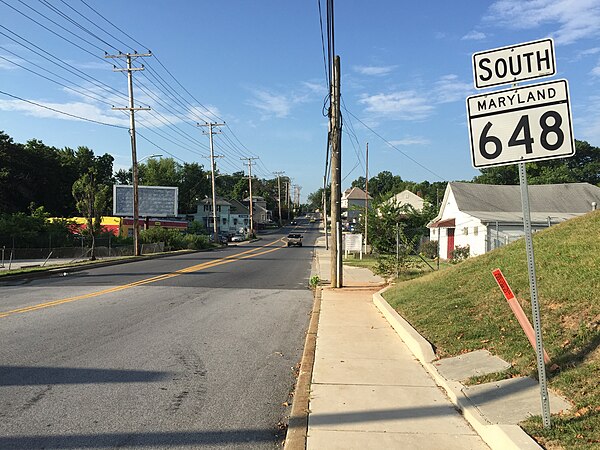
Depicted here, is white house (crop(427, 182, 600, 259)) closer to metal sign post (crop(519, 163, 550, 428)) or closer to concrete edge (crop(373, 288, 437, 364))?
concrete edge (crop(373, 288, 437, 364))

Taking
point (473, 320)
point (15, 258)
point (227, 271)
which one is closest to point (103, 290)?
point (227, 271)

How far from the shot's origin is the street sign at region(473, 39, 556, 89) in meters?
4.45

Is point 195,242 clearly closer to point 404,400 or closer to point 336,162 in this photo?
point 336,162

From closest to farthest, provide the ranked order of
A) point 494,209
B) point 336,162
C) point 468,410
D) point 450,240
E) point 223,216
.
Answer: point 468,410 < point 336,162 < point 494,209 < point 450,240 < point 223,216

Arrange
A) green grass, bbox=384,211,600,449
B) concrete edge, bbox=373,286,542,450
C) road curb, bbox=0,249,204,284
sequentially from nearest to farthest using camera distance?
concrete edge, bbox=373,286,542,450 → green grass, bbox=384,211,600,449 → road curb, bbox=0,249,204,284

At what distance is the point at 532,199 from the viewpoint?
39.5 meters

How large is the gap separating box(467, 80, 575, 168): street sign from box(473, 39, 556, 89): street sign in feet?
0.53

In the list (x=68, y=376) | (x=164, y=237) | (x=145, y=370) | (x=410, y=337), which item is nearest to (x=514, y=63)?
(x=410, y=337)

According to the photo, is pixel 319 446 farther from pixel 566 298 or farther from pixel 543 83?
pixel 566 298

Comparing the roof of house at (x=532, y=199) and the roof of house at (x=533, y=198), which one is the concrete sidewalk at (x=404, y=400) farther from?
the roof of house at (x=533, y=198)

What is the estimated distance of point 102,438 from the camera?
4602 millimetres

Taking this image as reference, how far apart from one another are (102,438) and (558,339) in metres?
4.95

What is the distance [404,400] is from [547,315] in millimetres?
2305

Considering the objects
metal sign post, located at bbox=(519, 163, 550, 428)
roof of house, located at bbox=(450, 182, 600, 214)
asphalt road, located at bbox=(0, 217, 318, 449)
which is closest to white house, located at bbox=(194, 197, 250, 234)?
roof of house, located at bbox=(450, 182, 600, 214)
